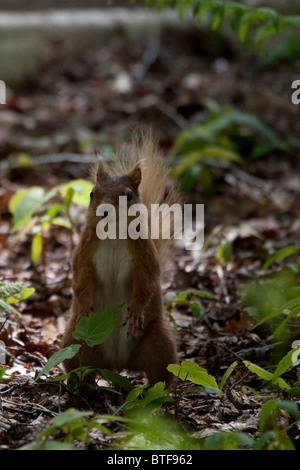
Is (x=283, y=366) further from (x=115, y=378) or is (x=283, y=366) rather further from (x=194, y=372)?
(x=115, y=378)

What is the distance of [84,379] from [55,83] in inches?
284

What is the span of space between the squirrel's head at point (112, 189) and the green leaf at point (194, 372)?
80cm

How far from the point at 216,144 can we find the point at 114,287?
397 cm

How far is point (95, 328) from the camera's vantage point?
2.99m

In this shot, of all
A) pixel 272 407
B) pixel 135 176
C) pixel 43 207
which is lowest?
pixel 272 407

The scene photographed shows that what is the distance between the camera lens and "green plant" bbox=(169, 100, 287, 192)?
641cm

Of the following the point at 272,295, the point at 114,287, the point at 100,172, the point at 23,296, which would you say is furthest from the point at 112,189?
the point at 272,295

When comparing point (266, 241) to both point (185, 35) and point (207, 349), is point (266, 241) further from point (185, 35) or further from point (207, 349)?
point (185, 35)

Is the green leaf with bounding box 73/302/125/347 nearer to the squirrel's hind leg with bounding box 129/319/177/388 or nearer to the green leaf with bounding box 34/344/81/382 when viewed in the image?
the green leaf with bounding box 34/344/81/382

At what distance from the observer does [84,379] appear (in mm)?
3258

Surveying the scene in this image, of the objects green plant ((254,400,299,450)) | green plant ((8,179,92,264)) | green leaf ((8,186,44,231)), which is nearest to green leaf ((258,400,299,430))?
green plant ((254,400,299,450))

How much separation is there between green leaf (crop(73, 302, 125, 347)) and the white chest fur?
1.23 feet

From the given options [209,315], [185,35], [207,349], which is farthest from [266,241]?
[185,35]

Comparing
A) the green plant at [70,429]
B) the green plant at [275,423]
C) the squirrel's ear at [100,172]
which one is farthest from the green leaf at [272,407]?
the squirrel's ear at [100,172]
